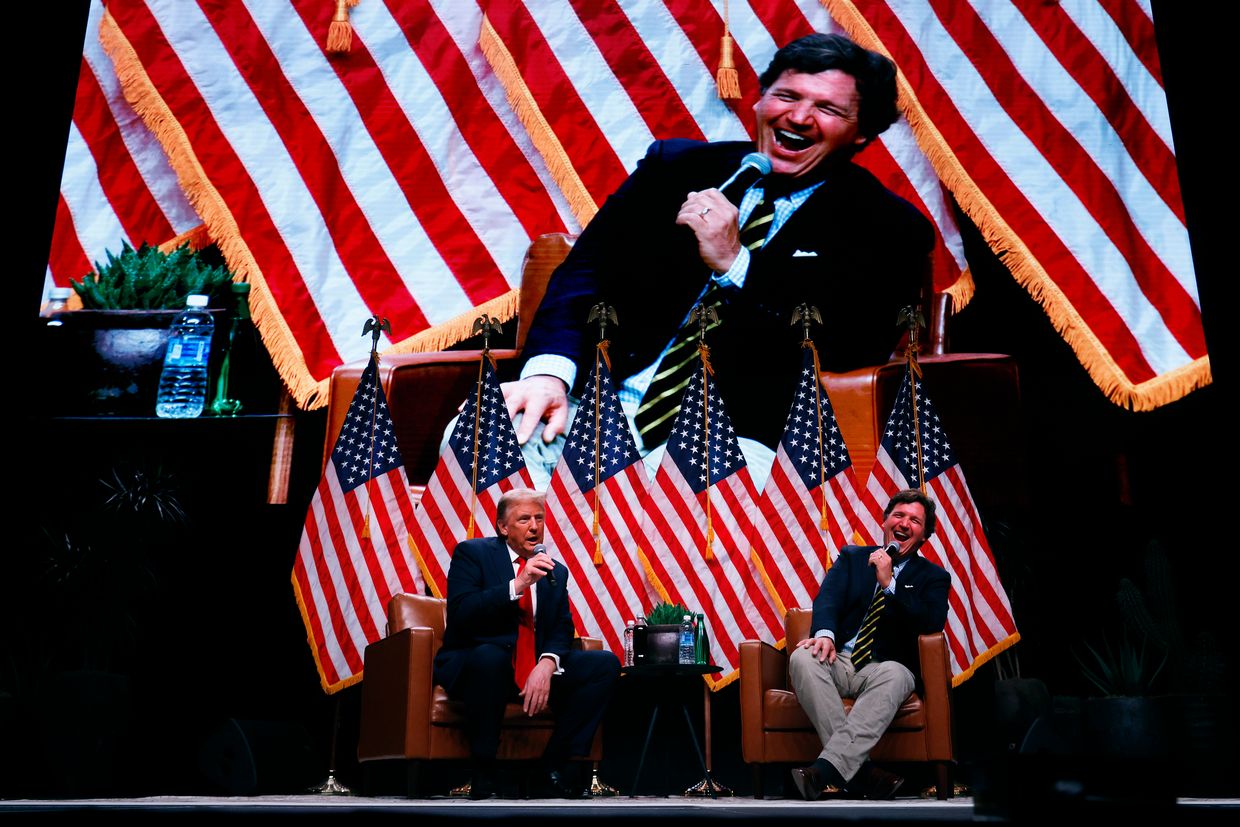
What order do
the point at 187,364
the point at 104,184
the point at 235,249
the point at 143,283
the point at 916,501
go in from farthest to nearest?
the point at 104,184, the point at 235,249, the point at 143,283, the point at 187,364, the point at 916,501

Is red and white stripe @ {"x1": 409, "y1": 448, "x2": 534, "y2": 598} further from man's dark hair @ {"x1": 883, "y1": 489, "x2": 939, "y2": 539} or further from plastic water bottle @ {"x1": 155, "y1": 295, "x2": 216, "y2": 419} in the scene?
man's dark hair @ {"x1": 883, "y1": 489, "x2": 939, "y2": 539}

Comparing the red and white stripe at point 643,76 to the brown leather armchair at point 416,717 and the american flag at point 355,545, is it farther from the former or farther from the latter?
the brown leather armchair at point 416,717

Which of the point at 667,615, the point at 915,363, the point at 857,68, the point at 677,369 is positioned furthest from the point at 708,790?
the point at 857,68

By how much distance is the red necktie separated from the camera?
13.1 feet

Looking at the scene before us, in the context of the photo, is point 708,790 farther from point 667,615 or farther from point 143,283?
point 143,283

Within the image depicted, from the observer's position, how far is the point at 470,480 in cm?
495

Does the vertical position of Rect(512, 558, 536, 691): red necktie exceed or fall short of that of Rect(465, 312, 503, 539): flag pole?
it falls short

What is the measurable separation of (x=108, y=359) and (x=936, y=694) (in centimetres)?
357

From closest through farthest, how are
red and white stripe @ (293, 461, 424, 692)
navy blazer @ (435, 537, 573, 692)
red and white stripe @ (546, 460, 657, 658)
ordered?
navy blazer @ (435, 537, 573, 692), red and white stripe @ (293, 461, 424, 692), red and white stripe @ (546, 460, 657, 658)

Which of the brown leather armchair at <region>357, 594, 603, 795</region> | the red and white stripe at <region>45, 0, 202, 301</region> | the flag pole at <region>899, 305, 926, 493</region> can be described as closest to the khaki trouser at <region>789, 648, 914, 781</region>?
the brown leather armchair at <region>357, 594, 603, 795</region>

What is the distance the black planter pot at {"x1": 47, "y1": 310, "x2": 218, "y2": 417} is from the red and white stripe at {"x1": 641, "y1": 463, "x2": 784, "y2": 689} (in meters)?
2.16

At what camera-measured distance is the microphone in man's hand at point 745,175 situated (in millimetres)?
5312

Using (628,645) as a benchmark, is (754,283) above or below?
above

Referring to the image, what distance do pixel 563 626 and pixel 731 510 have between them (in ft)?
3.73
